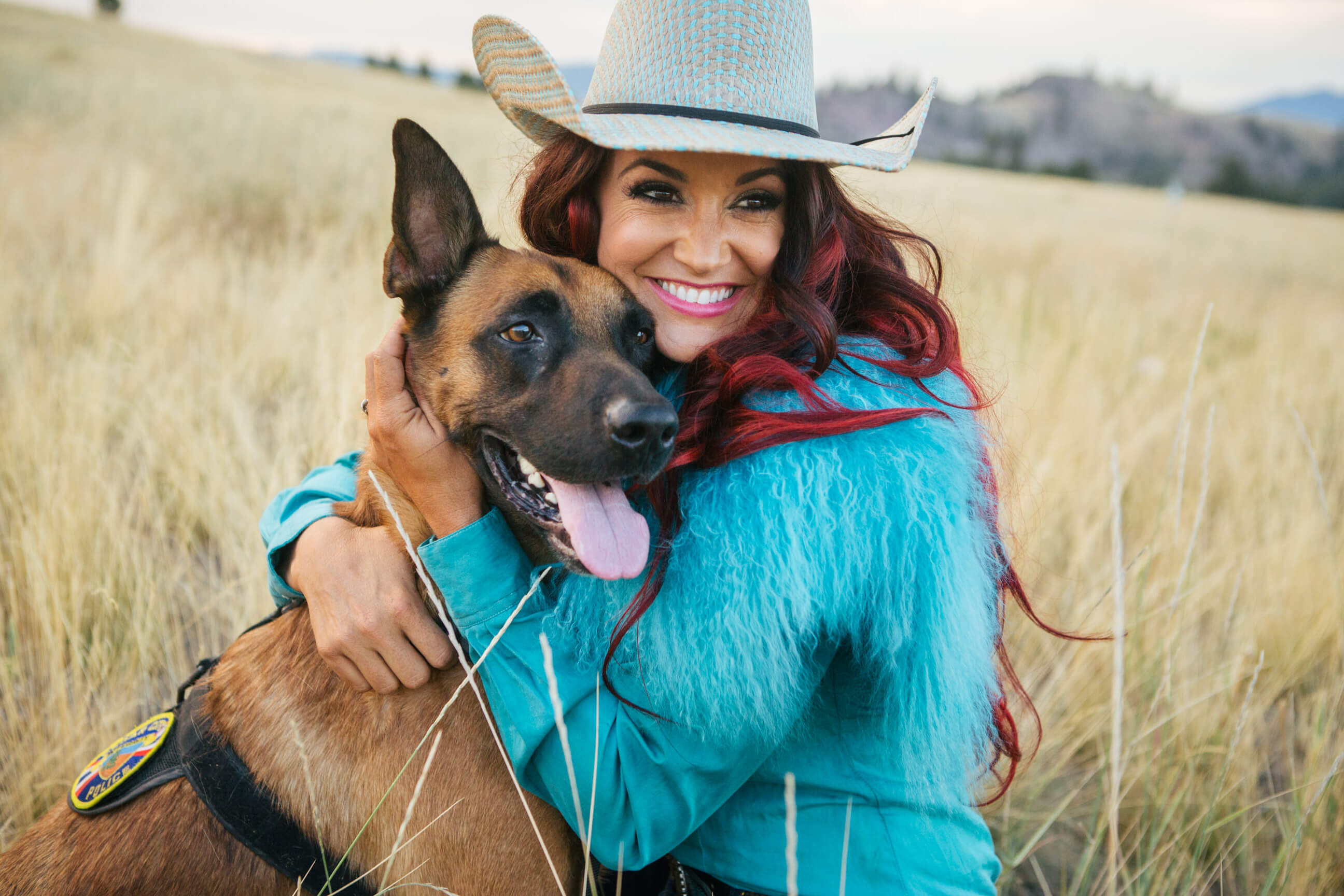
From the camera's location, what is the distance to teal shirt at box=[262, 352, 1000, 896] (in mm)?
1422

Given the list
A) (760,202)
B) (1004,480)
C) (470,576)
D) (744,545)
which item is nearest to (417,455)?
(470,576)

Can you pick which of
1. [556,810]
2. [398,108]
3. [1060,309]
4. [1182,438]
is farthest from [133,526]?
[398,108]

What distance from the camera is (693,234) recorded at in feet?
6.07

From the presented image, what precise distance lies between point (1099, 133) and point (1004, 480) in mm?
130261

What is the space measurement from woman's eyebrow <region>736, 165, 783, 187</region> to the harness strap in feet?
5.63

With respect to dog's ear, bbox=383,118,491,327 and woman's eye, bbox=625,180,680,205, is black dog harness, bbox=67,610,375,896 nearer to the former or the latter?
dog's ear, bbox=383,118,491,327

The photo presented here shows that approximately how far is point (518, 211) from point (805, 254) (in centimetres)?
103

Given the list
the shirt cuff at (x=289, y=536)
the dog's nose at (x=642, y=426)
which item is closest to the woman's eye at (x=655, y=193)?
the dog's nose at (x=642, y=426)

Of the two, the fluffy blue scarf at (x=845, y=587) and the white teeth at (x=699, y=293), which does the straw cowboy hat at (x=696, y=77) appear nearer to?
the white teeth at (x=699, y=293)

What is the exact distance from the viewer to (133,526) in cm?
329

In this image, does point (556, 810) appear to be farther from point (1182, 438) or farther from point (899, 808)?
point (1182, 438)

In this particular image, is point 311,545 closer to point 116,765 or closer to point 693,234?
point 116,765

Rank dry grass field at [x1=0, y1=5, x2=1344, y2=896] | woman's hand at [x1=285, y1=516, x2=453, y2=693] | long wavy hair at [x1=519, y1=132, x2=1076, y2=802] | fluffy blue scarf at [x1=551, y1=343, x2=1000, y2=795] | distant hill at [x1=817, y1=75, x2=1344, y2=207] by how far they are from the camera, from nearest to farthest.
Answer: fluffy blue scarf at [x1=551, y1=343, x2=1000, y2=795], long wavy hair at [x1=519, y1=132, x2=1076, y2=802], woman's hand at [x1=285, y1=516, x2=453, y2=693], dry grass field at [x1=0, y1=5, x2=1344, y2=896], distant hill at [x1=817, y1=75, x2=1344, y2=207]

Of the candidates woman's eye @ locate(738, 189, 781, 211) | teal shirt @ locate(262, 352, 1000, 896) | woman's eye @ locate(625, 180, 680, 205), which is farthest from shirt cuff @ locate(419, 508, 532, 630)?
woman's eye @ locate(738, 189, 781, 211)
